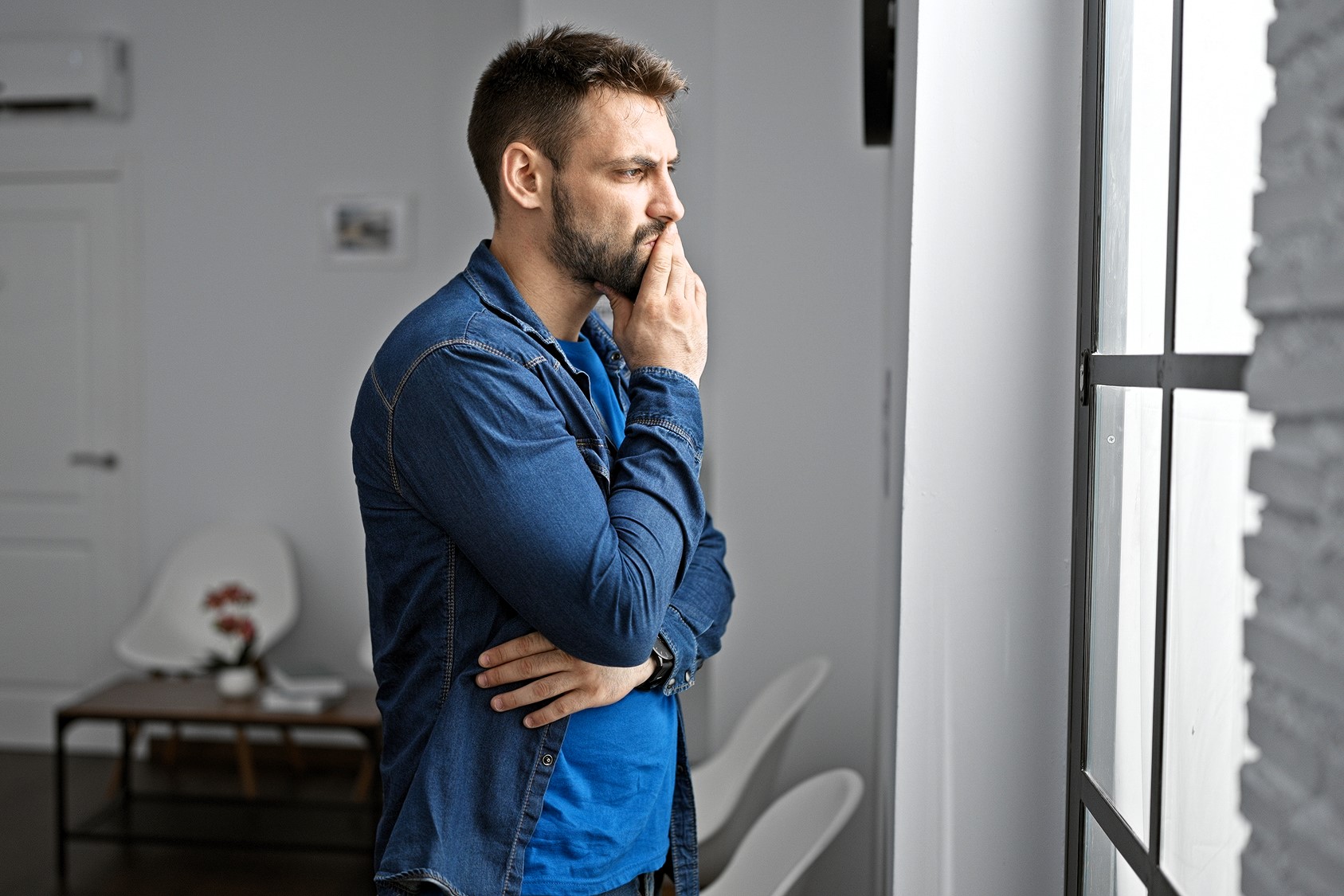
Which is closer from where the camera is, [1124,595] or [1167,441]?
[1167,441]

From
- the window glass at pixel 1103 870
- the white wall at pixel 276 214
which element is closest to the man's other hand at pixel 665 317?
the window glass at pixel 1103 870

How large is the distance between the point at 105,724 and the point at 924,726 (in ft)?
14.6

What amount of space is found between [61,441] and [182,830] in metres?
1.85

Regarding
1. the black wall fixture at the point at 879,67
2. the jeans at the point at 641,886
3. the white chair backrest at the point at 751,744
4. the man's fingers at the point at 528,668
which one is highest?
the black wall fixture at the point at 879,67

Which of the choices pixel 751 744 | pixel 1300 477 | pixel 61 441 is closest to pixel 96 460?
pixel 61 441

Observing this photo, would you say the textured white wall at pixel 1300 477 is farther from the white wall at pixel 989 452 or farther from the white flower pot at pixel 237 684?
the white flower pot at pixel 237 684

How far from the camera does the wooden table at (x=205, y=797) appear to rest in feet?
11.6

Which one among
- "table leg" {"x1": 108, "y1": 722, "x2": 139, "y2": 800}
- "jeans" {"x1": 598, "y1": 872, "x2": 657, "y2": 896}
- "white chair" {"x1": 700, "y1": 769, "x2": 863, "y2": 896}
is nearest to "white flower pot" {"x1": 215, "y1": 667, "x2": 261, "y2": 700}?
"table leg" {"x1": 108, "y1": 722, "x2": 139, "y2": 800}

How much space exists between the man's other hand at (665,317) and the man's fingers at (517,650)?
0.30 m

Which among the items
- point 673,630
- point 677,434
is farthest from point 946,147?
point 673,630

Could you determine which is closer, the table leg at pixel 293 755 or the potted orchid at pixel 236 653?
the potted orchid at pixel 236 653

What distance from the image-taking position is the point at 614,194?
1.22 metres

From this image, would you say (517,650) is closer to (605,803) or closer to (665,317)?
(605,803)

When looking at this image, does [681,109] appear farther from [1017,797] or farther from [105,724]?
[105,724]
